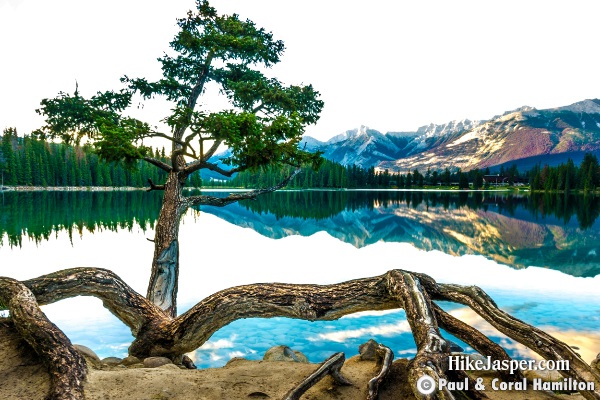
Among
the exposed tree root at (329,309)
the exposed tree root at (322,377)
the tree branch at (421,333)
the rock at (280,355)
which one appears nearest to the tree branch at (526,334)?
the exposed tree root at (329,309)

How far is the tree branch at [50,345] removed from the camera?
4.61 meters

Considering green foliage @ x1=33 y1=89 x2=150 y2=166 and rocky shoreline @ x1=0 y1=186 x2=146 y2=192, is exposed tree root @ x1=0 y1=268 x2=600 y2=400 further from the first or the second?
rocky shoreline @ x1=0 y1=186 x2=146 y2=192

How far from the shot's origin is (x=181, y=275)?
19.5 metres

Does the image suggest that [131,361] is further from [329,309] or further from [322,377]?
[322,377]

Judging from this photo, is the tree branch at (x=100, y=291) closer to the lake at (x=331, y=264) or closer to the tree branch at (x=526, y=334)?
the lake at (x=331, y=264)

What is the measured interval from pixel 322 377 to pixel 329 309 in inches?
57.0

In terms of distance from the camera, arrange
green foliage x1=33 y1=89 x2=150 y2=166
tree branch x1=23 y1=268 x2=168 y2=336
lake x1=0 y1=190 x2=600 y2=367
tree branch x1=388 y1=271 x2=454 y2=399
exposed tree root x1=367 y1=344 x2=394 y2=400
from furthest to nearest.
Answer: lake x1=0 y1=190 x2=600 y2=367, green foliage x1=33 y1=89 x2=150 y2=166, tree branch x1=23 y1=268 x2=168 y2=336, exposed tree root x1=367 y1=344 x2=394 y2=400, tree branch x1=388 y1=271 x2=454 y2=399

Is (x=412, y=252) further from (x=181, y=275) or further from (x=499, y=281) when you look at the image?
(x=181, y=275)

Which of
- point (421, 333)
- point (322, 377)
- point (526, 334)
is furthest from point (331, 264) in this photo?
point (421, 333)

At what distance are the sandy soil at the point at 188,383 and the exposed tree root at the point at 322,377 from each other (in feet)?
0.47

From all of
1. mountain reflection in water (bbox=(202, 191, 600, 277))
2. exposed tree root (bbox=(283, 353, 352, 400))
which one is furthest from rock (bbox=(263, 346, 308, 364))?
mountain reflection in water (bbox=(202, 191, 600, 277))

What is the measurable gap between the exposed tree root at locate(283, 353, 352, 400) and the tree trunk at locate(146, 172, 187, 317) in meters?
7.60

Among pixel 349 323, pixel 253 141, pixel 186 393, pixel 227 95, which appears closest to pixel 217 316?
pixel 186 393

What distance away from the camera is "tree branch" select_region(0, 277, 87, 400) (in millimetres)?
4609
